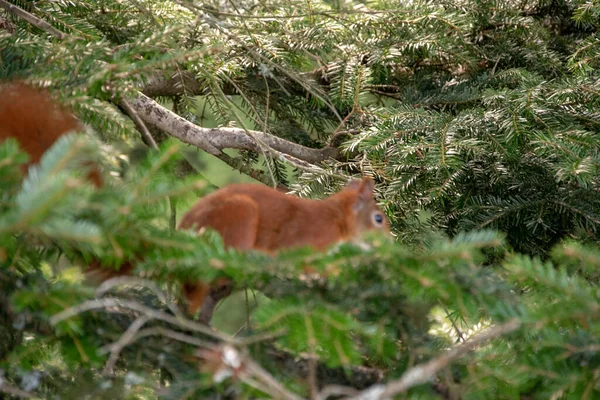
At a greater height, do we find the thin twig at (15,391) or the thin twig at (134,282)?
the thin twig at (134,282)

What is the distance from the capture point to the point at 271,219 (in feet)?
4.38

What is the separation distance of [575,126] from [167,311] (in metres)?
1.06

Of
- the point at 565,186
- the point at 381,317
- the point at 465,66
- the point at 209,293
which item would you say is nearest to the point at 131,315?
the point at 209,293

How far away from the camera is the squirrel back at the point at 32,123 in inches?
46.9

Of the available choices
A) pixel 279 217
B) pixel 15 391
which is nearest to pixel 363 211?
pixel 279 217

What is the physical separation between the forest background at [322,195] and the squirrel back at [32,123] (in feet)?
0.14

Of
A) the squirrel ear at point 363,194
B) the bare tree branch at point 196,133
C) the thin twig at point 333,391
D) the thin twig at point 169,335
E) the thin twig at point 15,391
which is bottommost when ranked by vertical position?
the bare tree branch at point 196,133

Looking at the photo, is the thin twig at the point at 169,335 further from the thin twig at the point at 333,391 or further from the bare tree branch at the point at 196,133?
the bare tree branch at the point at 196,133

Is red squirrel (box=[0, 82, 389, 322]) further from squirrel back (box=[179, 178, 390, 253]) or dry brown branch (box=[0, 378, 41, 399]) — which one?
dry brown branch (box=[0, 378, 41, 399])

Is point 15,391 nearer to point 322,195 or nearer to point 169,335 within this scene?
point 169,335

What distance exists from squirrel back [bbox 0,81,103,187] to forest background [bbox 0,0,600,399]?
0.04 m

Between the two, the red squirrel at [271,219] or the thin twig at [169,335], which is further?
the red squirrel at [271,219]

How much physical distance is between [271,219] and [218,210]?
143 mm

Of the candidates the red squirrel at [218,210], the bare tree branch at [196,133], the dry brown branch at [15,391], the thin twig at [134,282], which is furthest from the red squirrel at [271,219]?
the bare tree branch at [196,133]
